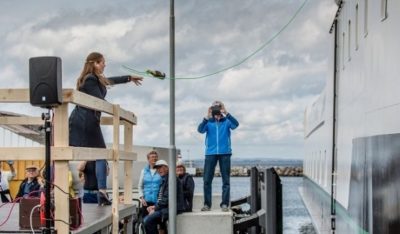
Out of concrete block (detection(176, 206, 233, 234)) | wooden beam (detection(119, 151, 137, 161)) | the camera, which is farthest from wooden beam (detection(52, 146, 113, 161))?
the camera

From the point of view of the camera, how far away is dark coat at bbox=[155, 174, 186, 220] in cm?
1209

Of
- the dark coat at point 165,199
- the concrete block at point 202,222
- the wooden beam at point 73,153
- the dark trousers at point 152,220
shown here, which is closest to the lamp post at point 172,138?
the concrete block at point 202,222

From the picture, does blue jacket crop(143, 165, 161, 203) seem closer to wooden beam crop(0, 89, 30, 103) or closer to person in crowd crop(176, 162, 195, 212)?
person in crowd crop(176, 162, 195, 212)

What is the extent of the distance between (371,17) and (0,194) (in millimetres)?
7840

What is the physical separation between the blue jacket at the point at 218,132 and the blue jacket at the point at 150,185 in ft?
3.47

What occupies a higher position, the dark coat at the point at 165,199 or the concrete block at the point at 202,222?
the dark coat at the point at 165,199

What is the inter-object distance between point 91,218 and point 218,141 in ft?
15.6

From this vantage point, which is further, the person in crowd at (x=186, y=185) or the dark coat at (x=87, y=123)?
the person in crowd at (x=186, y=185)

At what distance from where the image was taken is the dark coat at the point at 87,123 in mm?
7961

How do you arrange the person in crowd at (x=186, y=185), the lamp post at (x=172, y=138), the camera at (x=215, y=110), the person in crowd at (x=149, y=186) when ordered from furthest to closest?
the person in crowd at (x=149, y=186) < the person in crowd at (x=186, y=185) < the camera at (x=215, y=110) < the lamp post at (x=172, y=138)

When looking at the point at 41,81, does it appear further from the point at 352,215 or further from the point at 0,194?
the point at 0,194

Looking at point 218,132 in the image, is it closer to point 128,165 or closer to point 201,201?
point 128,165

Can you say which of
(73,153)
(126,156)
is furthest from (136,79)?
(73,153)

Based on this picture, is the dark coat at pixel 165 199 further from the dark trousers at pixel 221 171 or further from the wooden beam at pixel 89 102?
the wooden beam at pixel 89 102
